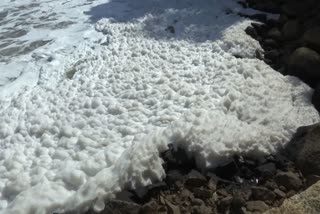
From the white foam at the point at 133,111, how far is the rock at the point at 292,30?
1.63 feet

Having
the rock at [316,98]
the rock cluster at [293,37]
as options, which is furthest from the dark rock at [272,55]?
the rock at [316,98]

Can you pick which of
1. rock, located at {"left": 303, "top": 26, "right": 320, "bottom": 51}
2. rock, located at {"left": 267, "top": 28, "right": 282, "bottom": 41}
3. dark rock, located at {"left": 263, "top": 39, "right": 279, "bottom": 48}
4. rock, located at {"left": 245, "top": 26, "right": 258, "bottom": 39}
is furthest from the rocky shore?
rock, located at {"left": 245, "top": 26, "right": 258, "bottom": 39}

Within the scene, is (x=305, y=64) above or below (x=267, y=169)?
above

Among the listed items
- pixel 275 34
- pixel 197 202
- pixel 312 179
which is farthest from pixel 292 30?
pixel 197 202

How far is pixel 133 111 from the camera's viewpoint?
198 inches

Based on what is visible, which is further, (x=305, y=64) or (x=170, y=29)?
(x=170, y=29)

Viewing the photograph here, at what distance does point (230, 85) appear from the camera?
5.34m

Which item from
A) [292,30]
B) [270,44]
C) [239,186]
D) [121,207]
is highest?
[292,30]

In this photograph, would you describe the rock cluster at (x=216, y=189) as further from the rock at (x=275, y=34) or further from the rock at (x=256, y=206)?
the rock at (x=275, y=34)

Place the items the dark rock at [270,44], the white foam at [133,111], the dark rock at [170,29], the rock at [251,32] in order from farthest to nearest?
the dark rock at [170,29], the rock at [251,32], the dark rock at [270,44], the white foam at [133,111]

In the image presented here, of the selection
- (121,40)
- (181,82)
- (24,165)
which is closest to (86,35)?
(121,40)

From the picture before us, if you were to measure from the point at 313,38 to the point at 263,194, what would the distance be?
2.73 metres

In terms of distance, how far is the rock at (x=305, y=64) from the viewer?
5453 mm

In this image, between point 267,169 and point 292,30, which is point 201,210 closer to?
point 267,169
